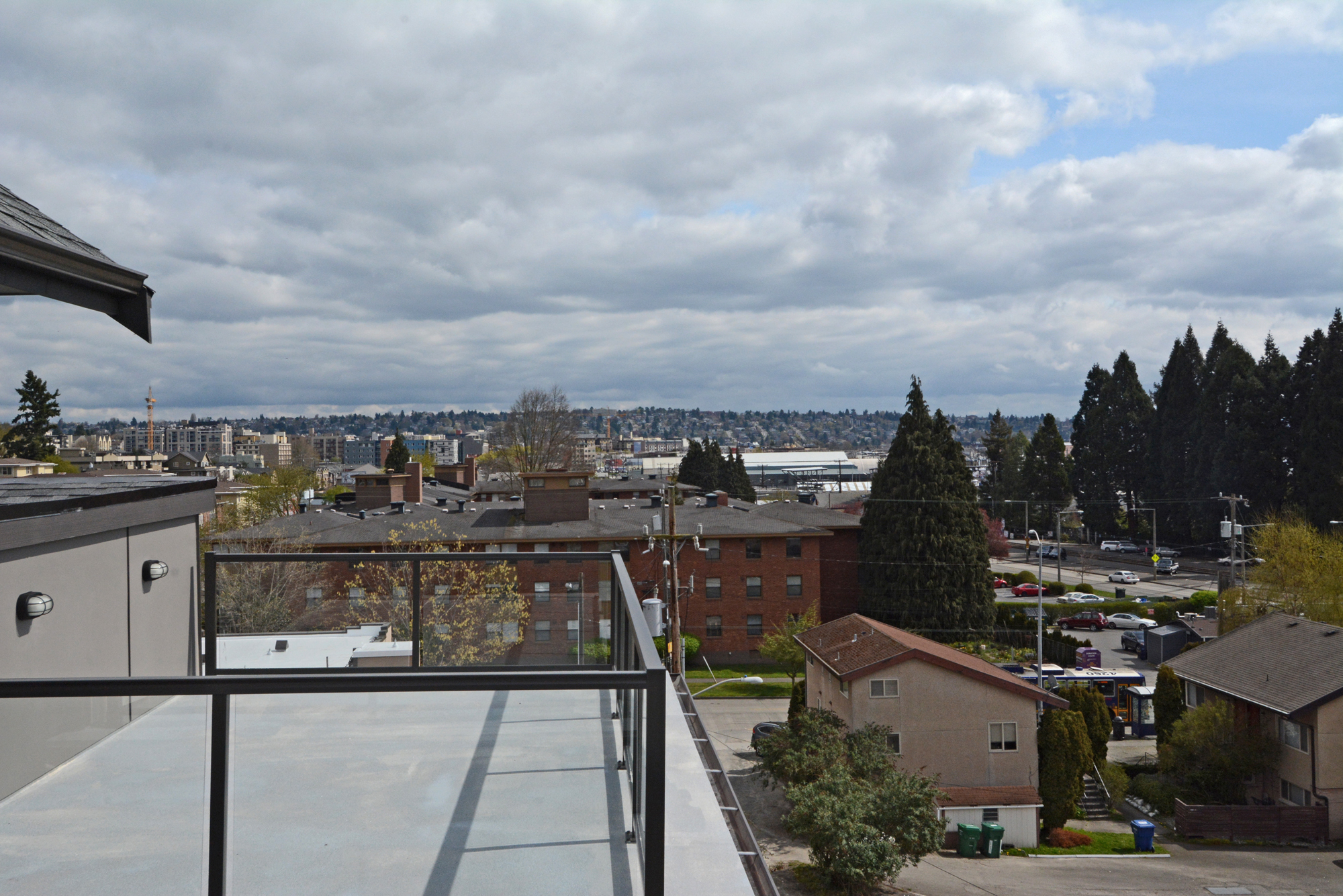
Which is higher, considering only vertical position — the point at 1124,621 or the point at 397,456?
the point at 397,456

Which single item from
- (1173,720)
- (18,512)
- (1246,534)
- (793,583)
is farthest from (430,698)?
(1246,534)

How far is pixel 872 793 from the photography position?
20.4 metres

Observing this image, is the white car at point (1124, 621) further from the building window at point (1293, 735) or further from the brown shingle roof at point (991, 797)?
the brown shingle roof at point (991, 797)

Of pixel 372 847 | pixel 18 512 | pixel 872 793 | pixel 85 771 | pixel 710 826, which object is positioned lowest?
pixel 872 793

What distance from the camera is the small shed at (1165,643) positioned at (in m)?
39.0

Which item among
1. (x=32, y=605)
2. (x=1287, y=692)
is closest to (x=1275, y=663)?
(x=1287, y=692)

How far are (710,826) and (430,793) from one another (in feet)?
4.73

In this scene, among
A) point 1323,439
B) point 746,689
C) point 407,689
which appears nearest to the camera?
point 407,689

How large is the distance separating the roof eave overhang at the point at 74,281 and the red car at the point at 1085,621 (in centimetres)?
4865

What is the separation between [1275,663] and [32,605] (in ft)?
101

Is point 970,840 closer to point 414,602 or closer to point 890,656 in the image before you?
point 890,656

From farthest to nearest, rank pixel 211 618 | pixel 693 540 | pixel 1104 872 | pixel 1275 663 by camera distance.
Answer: pixel 693 540 → pixel 1275 663 → pixel 1104 872 → pixel 211 618

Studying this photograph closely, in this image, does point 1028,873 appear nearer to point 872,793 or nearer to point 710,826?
point 872,793

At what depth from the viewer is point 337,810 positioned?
3.35 metres
